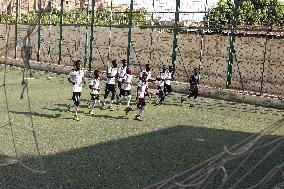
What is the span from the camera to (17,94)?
2084 centimetres

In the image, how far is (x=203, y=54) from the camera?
2672cm

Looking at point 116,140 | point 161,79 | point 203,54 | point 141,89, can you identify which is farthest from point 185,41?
point 116,140

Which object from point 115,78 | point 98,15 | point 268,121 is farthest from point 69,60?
point 268,121

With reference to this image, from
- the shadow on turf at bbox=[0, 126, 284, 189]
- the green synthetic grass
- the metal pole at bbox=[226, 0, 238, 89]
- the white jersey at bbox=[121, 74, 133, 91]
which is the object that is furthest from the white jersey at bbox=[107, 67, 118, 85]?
the metal pole at bbox=[226, 0, 238, 89]

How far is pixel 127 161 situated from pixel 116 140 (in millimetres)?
2294

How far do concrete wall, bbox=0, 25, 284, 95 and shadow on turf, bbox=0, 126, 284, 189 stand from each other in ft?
36.6

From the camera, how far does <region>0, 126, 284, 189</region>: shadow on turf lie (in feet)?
27.4

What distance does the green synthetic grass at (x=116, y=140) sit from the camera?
8.75 m

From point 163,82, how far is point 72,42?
17.7m

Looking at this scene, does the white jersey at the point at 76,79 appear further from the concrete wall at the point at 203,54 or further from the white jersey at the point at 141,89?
the concrete wall at the point at 203,54

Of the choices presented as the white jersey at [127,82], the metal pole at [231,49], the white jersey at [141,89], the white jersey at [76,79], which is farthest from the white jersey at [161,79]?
the white jersey at [76,79]

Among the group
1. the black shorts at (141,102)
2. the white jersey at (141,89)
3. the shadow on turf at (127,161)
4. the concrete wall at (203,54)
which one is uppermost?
the concrete wall at (203,54)

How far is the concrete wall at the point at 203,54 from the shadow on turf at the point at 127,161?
1117cm

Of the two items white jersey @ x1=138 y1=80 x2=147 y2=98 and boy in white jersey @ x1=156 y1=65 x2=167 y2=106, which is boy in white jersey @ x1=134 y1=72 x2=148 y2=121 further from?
boy in white jersey @ x1=156 y1=65 x2=167 y2=106
